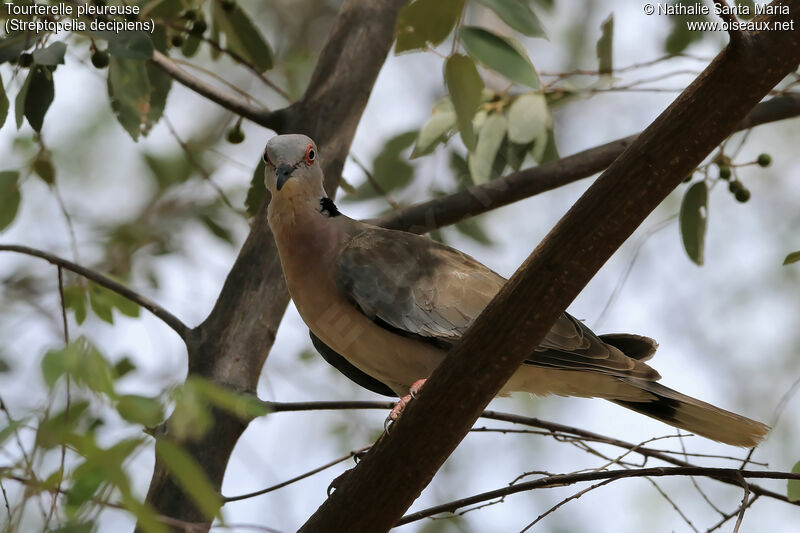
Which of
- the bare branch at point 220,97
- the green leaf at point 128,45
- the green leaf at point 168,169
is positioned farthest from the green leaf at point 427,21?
the green leaf at point 168,169

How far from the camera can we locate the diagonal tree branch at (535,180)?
3.56m

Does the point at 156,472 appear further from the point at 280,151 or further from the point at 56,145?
the point at 56,145

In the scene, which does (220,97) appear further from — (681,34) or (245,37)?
(681,34)

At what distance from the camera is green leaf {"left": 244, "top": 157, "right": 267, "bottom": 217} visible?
3764 mm

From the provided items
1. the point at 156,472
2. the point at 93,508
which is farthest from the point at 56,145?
the point at 93,508

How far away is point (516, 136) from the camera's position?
3.80 m

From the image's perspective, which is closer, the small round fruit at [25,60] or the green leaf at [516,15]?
the green leaf at [516,15]

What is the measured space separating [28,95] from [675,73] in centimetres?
248

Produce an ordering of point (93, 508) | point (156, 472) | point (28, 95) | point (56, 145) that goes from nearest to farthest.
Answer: point (93, 508), point (28, 95), point (156, 472), point (56, 145)

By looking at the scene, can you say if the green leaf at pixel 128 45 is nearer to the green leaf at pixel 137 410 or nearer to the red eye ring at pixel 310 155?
the red eye ring at pixel 310 155

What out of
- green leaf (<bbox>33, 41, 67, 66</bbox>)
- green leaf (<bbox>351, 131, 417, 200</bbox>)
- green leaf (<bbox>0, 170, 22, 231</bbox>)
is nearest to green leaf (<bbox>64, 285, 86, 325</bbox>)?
green leaf (<bbox>0, 170, 22, 231</bbox>)

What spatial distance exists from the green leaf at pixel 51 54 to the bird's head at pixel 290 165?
88 centimetres

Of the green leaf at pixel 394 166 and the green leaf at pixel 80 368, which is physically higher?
the green leaf at pixel 394 166

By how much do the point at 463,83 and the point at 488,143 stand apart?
127 centimetres
